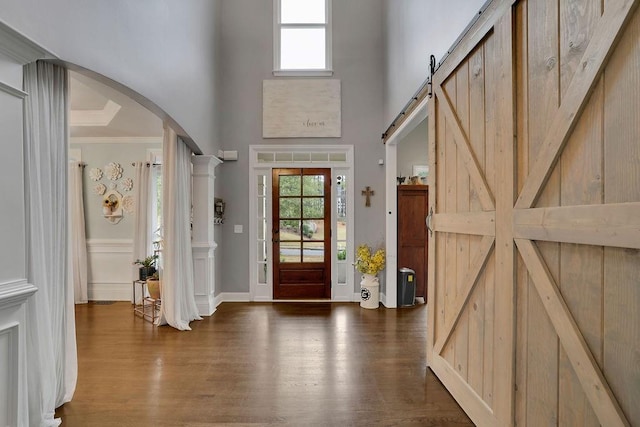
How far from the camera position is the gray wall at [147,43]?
1946mm

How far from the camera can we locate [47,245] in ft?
6.97

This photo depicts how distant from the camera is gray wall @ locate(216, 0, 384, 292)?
5172 mm

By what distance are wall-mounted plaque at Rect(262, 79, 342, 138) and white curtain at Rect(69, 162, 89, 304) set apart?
9.42 ft

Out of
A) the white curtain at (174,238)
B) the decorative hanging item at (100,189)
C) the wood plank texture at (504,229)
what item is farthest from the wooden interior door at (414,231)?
the decorative hanging item at (100,189)

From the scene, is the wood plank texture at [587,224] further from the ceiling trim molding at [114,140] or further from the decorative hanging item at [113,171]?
the decorative hanging item at [113,171]

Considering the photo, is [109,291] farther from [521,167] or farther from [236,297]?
[521,167]

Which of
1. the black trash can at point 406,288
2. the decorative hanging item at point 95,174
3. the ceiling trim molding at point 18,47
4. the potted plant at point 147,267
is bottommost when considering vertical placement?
the black trash can at point 406,288

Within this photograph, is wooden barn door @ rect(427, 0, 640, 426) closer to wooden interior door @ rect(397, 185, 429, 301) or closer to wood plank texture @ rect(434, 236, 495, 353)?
wood plank texture @ rect(434, 236, 495, 353)

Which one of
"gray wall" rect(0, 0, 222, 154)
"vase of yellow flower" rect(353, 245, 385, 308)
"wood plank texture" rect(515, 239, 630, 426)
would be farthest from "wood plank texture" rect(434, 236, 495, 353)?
"gray wall" rect(0, 0, 222, 154)

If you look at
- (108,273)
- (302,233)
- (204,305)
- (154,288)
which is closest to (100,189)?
(108,273)

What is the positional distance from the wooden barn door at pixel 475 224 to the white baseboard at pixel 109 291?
453 centimetres

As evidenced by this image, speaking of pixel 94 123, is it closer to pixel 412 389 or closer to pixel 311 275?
pixel 311 275

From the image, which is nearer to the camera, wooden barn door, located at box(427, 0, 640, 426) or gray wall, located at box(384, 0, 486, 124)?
wooden barn door, located at box(427, 0, 640, 426)

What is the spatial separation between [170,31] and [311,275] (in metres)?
3.58
